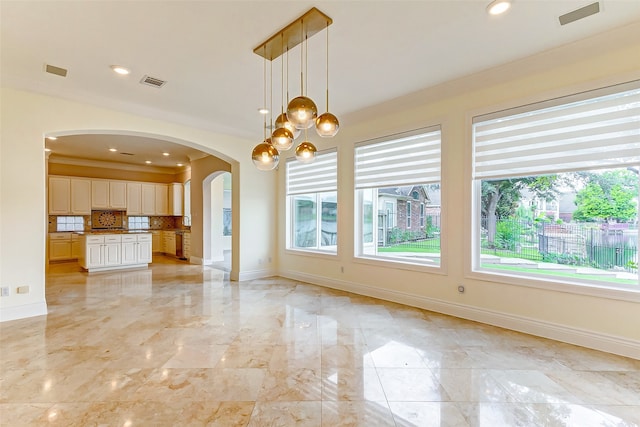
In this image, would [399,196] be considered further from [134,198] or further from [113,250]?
[134,198]

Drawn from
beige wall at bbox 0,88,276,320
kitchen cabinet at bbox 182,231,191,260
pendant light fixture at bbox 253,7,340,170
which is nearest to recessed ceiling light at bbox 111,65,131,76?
beige wall at bbox 0,88,276,320

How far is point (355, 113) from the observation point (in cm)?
468

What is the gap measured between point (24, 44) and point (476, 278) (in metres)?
5.49

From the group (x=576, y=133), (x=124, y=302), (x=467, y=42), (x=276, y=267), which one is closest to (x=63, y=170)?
(x=124, y=302)

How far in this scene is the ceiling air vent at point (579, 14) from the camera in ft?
7.63

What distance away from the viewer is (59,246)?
26.5ft

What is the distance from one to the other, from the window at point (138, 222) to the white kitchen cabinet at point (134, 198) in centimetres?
58

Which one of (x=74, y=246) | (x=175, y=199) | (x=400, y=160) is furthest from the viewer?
(x=175, y=199)

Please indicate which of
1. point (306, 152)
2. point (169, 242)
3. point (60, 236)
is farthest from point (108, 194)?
point (306, 152)

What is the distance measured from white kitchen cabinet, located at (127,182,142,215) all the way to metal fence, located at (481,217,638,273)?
382 inches

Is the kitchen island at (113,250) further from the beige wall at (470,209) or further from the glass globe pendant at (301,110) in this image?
the glass globe pendant at (301,110)

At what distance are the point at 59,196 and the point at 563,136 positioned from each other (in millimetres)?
11045

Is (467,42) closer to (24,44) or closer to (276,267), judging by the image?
(24,44)

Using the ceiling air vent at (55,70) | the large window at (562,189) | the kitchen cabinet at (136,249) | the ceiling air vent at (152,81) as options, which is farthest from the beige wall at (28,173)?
the large window at (562,189)
